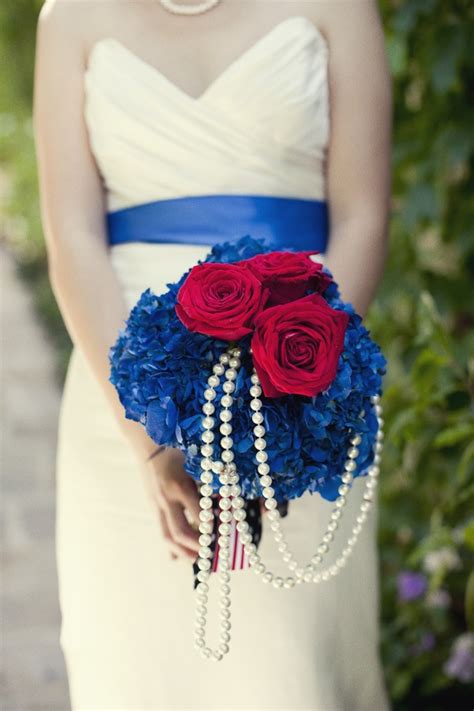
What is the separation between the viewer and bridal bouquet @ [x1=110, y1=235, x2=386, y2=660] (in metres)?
1.65

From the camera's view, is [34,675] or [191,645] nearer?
[191,645]

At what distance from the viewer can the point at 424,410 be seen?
2.75 meters

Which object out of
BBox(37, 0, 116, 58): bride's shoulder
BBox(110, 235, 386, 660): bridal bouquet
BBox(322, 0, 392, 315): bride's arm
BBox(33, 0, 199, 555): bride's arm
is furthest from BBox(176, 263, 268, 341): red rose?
BBox(37, 0, 116, 58): bride's shoulder

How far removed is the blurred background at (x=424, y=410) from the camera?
272cm

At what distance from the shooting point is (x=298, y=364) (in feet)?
5.31

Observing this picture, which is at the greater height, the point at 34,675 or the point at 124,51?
the point at 124,51

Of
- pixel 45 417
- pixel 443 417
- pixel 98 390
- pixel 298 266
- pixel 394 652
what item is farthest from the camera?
pixel 45 417

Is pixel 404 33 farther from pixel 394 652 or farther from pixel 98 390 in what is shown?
pixel 394 652

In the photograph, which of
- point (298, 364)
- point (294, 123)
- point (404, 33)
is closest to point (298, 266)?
point (298, 364)

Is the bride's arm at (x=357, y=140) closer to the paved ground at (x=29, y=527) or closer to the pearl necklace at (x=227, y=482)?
the pearl necklace at (x=227, y=482)

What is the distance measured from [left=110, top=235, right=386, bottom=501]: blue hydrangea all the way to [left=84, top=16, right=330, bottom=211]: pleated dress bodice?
572 mm

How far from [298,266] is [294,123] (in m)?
0.61

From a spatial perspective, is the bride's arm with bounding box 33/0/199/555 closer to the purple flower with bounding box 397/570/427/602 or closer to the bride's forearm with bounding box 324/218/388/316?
the bride's forearm with bounding box 324/218/388/316

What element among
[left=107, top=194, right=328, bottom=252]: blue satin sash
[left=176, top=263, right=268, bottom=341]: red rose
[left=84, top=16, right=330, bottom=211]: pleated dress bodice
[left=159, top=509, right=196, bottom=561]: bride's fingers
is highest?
[left=84, top=16, right=330, bottom=211]: pleated dress bodice
